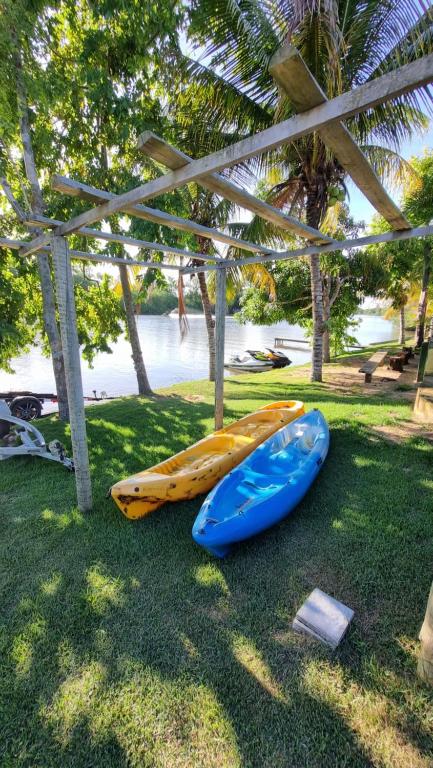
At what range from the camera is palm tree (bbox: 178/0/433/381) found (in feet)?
16.5

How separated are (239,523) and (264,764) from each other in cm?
135

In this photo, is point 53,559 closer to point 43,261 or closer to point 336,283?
point 43,261

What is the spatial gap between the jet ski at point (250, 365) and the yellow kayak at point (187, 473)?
1317 cm

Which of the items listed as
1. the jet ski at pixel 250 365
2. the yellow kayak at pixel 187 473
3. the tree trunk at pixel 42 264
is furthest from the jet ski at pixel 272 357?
the yellow kayak at pixel 187 473

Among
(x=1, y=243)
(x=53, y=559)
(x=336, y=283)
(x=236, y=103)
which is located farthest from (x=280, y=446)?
(x=336, y=283)

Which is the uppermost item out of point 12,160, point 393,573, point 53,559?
point 12,160

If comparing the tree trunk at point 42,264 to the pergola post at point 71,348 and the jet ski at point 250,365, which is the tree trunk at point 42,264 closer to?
the pergola post at point 71,348

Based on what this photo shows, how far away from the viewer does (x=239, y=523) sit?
2.74 metres

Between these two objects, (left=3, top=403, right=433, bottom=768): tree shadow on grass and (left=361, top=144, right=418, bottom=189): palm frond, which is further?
(left=361, top=144, right=418, bottom=189): palm frond

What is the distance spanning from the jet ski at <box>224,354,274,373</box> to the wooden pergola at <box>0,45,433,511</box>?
13.5 metres

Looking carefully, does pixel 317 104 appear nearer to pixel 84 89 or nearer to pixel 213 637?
pixel 213 637

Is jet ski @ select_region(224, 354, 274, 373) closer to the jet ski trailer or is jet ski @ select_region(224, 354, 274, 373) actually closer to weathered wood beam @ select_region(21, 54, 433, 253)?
the jet ski trailer

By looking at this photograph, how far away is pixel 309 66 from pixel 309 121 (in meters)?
5.87

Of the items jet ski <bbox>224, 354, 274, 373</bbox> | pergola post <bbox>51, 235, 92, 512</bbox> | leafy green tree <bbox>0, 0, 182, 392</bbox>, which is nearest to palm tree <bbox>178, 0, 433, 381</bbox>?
leafy green tree <bbox>0, 0, 182, 392</bbox>
